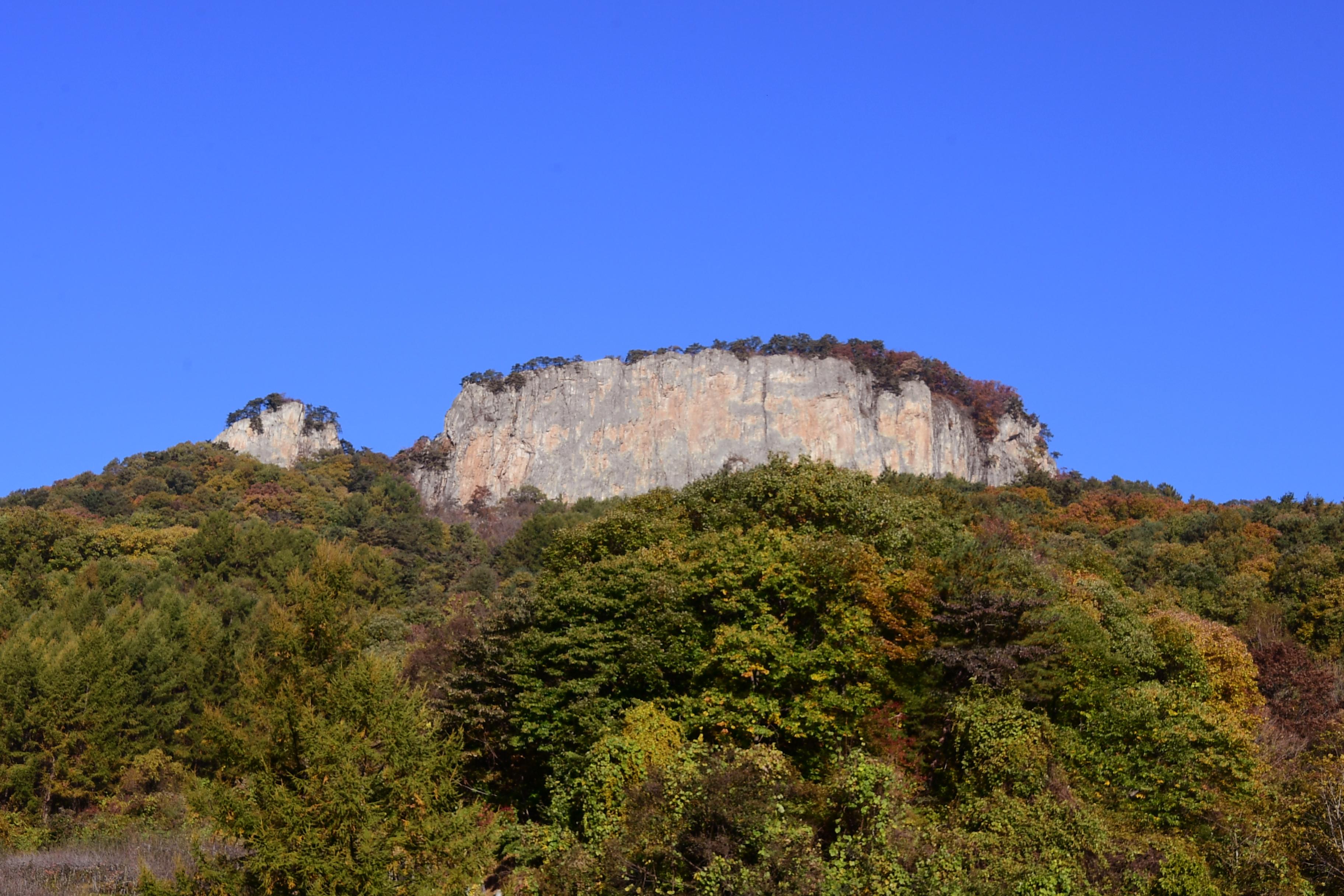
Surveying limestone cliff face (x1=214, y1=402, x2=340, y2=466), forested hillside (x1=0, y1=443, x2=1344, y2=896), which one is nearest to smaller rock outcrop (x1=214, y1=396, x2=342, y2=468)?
limestone cliff face (x1=214, y1=402, x2=340, y2=466)

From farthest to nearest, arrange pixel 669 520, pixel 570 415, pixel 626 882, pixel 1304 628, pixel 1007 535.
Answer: pixel 570 415, pixel 1007 535, pixel 1304 628, pixel 669 520, pixel 626 882

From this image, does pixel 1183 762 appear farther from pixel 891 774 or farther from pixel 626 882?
pixel 626 882

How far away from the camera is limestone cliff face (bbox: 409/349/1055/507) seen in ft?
318

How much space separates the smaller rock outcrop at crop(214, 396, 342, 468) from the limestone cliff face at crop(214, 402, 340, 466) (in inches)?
1.3

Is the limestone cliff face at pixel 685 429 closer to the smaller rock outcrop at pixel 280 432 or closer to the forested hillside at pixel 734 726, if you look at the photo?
the smaller rock outcrop at pixel 280 432

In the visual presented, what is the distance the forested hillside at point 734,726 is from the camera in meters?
20.0

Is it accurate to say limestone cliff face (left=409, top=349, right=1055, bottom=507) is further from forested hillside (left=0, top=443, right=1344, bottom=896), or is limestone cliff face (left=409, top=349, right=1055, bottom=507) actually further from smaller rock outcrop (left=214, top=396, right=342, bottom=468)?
forested hillside (left=0, top=443, right=1344, bottom=896)

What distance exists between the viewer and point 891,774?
63.7 ft

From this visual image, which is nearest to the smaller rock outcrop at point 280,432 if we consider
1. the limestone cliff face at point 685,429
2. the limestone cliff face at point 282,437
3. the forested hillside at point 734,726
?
the limestone cliff face at point 282,437

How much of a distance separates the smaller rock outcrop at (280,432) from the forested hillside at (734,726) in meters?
66.0

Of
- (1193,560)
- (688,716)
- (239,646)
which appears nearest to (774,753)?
(688,716)

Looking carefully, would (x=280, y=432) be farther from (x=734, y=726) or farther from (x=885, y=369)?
(x=734, y=726)

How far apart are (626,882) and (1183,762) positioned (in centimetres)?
1194

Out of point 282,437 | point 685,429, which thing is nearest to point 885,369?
point 685,429
